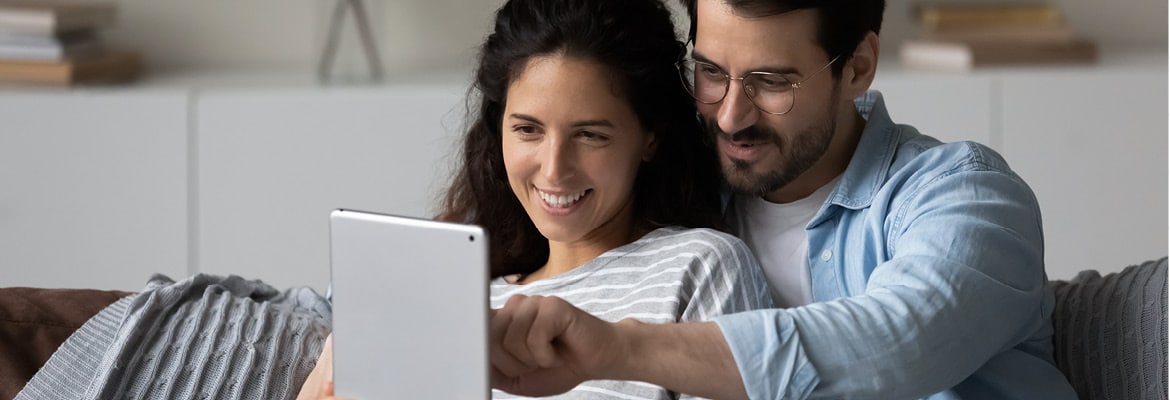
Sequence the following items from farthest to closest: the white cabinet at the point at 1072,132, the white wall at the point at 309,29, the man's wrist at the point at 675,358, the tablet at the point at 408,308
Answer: the white wall at the point at 309,29 → the white cabinet at the point at 1072,132 → the man's wrist at the point at 675,358 → the tablet at the point at 408,308

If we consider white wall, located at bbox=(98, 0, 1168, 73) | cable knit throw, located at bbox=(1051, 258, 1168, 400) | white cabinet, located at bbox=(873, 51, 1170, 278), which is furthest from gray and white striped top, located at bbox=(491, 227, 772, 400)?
white wall, located at bbox=(98, 0, 1168, 73)

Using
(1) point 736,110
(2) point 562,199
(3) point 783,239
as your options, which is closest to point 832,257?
(3) point 783,239

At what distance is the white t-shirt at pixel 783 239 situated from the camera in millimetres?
1726

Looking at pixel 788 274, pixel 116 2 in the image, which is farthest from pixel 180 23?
pixel 788 274

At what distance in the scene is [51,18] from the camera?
3012 mm

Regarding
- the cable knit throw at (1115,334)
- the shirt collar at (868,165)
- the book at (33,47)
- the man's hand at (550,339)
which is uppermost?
the book at (33,47)

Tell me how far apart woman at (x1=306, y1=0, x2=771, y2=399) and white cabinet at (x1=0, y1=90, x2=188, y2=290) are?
1421 mm

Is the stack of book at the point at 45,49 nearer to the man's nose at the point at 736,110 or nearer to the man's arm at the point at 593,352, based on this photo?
the man's nose at the point at 736,110

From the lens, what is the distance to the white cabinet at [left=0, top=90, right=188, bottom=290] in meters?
3.03

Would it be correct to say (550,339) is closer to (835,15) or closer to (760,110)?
(760,110)

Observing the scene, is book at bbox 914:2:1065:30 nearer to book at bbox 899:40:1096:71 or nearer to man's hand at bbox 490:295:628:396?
book at bbox 899:40:1096:71

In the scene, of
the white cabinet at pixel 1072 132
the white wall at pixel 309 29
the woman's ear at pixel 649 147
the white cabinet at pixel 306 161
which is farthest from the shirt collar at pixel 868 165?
the white wall at pixel 309 29

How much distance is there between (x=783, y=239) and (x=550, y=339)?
588 mm

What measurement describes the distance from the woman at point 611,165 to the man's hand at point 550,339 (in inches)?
12.6
